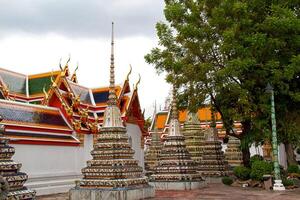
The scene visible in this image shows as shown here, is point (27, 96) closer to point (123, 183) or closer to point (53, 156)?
point (53, 156)

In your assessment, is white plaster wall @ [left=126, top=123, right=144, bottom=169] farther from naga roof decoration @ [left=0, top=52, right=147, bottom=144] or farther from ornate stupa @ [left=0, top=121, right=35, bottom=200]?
ornate stupa @ [left=0, top=121, right=35, bottom=200]

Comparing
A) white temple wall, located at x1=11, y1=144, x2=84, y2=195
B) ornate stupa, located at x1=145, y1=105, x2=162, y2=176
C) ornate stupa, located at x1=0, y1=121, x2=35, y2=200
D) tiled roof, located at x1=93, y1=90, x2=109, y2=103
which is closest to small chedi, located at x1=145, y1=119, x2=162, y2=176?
ornate stupa, located at x1=145, y1=105, x2=162, y2=176

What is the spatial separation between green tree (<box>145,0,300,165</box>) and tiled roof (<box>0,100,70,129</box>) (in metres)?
5.37

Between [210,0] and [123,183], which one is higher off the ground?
[210,0]

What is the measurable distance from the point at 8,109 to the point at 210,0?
10297mm

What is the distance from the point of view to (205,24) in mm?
19266

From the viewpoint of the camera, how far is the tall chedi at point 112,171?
519 inches

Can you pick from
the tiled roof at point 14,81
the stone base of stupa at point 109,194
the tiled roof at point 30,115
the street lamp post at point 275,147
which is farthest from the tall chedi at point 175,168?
the tiled roof at point 14,81

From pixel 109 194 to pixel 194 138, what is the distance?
14300 mm

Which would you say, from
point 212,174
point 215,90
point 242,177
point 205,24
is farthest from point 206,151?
point 205,24

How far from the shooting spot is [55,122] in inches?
787

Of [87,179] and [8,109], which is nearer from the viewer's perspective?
[87,179]

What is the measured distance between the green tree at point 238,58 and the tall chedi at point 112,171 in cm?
534

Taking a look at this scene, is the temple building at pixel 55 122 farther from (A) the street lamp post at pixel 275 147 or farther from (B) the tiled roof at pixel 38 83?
(A) the street lamp post at pixel 275 147
